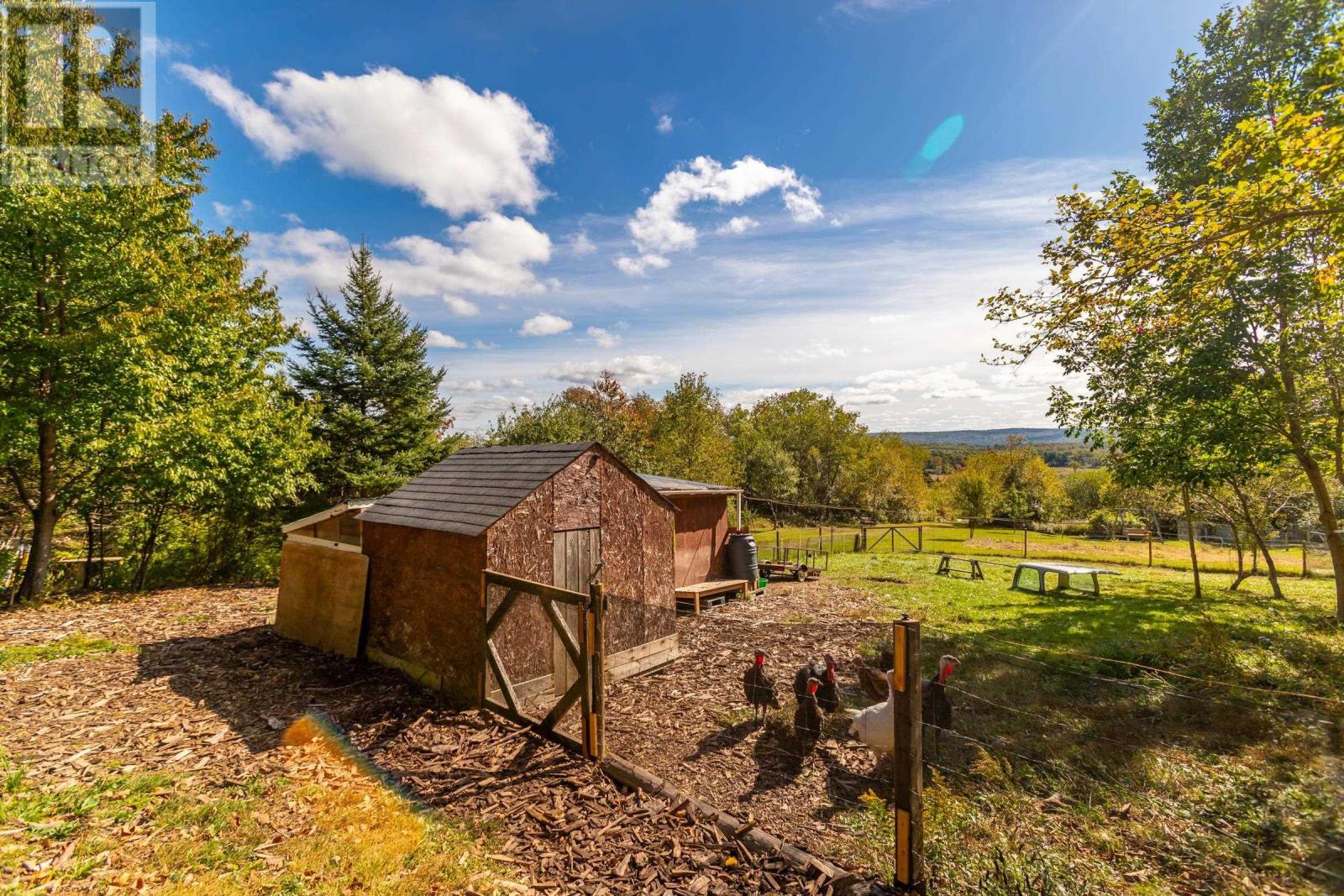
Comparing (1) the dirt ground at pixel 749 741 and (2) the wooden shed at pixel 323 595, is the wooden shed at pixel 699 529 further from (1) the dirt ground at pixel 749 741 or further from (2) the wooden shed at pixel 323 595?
(2) the wooden shed at pixel 323 595

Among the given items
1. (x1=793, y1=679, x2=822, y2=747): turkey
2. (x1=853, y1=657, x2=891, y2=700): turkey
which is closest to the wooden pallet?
(x1=853, y1=657, x2=891, y2=700): turkey

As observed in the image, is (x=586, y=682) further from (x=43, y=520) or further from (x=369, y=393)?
(x=369, y=393)

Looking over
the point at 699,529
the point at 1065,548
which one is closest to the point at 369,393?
the point at 699,529

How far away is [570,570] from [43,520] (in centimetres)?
1167

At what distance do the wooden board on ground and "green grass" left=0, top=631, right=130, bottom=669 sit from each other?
6.88ft

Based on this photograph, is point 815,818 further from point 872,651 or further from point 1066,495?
point 1066,495

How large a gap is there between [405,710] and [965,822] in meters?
5.78

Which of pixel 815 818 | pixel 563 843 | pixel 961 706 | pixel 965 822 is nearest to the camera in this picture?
pixel 965 822

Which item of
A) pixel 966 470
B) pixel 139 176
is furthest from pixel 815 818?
pixel 966 470

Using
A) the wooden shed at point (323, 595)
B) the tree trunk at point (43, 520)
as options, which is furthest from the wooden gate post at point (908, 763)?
the tree trunk at point (43, 520)

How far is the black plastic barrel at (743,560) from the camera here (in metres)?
16.5

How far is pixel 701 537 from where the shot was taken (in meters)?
16.0

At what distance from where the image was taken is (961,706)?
285 inches

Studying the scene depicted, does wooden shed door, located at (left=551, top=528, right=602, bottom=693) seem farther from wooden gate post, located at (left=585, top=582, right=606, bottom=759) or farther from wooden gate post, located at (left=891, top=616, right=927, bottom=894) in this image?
wooden gate post, located at (left=891, top=616, right=927, bottom=894)
